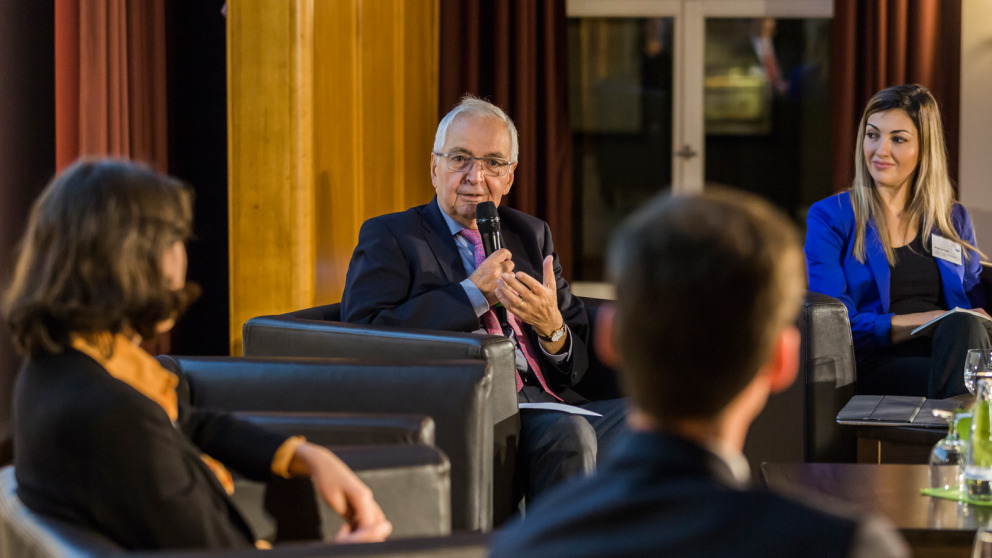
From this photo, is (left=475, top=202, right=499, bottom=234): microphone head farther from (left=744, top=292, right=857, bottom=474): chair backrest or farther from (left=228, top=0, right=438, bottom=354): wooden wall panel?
(left=744, top=292, right=857, bottom=474): chair backrest

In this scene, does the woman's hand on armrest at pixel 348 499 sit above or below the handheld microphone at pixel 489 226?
below

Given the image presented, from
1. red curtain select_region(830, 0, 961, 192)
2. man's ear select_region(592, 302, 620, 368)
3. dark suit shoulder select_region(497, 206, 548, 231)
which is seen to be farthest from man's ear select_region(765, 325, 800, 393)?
red curtain select_region(830, 0, 961, 192)

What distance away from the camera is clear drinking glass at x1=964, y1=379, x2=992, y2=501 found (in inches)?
66.6

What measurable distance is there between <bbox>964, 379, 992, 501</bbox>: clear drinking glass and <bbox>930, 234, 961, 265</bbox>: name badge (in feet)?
5.45

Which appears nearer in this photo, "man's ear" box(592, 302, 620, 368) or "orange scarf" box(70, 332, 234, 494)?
"man's ear" box(592, 302, 620, 368)

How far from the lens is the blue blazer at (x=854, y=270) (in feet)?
10.6

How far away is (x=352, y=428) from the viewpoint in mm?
1628

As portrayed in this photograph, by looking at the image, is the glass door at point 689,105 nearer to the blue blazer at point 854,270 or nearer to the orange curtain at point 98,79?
the blue blazer at point 854,270

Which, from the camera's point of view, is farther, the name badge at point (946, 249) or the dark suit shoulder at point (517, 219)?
the name badge at point (946, 249)

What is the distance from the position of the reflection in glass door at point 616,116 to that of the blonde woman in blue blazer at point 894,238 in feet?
6.63

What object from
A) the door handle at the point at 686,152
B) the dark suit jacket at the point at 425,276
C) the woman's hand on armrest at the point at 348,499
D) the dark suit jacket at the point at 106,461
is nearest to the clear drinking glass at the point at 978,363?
the dark suit jacket at the point at 425,276

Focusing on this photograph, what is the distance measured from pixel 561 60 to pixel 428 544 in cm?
405

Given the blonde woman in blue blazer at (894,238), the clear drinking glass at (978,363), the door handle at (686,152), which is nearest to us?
the clear drinking glass at (978,363)

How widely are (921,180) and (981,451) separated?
1824 millimetres
